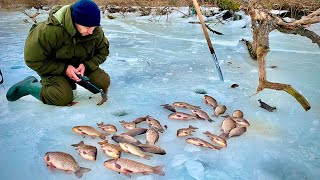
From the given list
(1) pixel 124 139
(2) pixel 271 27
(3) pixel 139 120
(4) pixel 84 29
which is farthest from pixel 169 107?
(2) pixel 271 27

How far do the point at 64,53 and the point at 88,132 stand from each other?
1.04 meters

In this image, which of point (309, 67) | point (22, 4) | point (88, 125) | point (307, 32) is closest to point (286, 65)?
point (309, 67)

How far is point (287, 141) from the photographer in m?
2.69

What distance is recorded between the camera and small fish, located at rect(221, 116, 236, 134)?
2.82 metres

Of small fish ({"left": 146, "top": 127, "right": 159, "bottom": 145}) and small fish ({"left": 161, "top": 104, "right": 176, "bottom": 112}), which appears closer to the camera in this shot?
small fish ({"left": 146, "top": 127, "right": 159, "bottom": 145})

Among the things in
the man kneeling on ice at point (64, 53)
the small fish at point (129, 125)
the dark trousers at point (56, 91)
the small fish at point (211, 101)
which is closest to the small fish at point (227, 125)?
the small fish at point (211, 101)

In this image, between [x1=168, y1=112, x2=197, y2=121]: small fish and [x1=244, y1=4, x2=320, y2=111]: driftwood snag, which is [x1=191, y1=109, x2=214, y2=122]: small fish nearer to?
[x1=168, y1=112, x2=197, y2=121]: small fish

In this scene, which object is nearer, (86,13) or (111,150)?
(111,150)

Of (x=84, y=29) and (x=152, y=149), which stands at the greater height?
(x=84, y=29)

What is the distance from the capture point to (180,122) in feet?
9.98

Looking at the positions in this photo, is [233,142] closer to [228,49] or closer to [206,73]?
[206,73]

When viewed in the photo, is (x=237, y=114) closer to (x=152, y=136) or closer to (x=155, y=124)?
(x=155, y=124)

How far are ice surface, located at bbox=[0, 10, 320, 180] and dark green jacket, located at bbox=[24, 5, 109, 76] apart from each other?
0.44 meters

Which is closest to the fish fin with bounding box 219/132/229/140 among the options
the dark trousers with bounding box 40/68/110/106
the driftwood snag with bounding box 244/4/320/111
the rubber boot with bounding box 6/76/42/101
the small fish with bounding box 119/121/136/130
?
the small fish with bounding box 119/121/136/130
